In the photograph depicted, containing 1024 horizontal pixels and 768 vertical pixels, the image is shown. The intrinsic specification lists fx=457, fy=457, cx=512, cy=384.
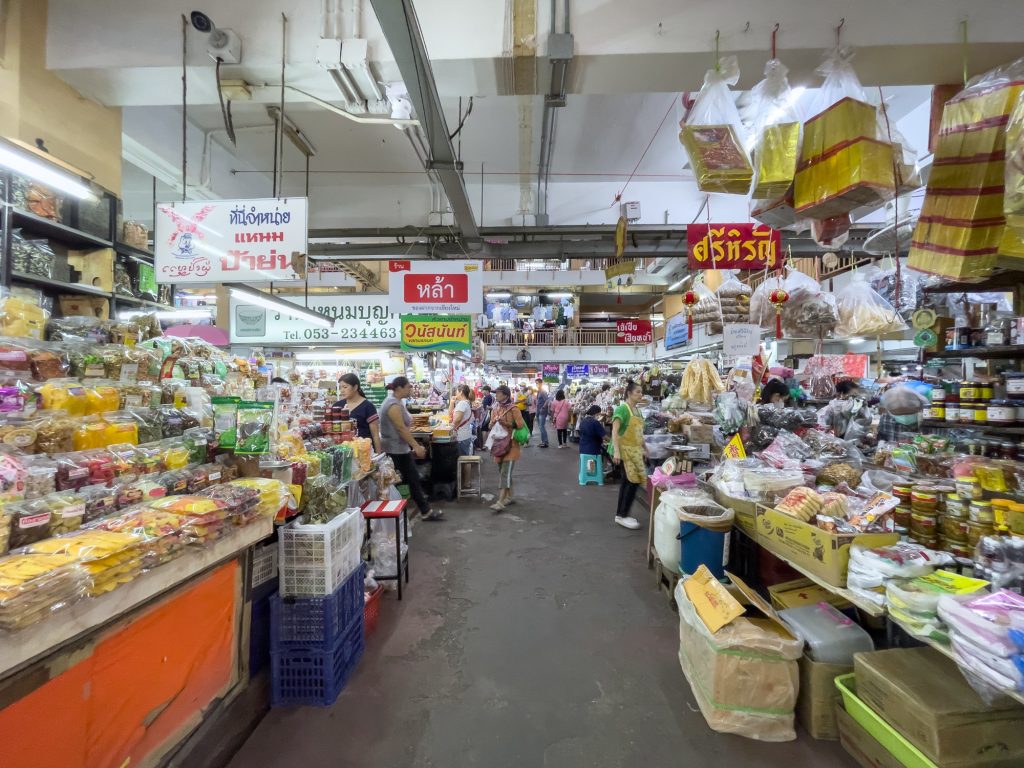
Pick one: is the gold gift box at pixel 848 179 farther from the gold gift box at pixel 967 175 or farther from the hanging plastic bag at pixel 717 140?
the hanging plastic bag at pixel 717 140

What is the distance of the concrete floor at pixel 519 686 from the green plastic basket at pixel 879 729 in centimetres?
27

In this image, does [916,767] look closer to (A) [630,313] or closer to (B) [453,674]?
(B) [453,674]

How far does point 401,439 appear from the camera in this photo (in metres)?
5.82

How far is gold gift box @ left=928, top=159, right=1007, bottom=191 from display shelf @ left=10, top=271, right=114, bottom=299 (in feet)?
17.3

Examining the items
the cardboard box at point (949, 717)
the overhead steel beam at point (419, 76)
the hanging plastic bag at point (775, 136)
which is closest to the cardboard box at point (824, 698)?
the cardboard box at point (949, 717)

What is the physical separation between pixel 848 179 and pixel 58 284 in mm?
4952

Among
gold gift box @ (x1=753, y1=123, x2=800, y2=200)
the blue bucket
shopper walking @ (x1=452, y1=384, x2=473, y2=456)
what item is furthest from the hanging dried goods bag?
shopper walking @ (x1=452, y1=384, x2=473, y2=456)

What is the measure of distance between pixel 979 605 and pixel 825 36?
357 cm

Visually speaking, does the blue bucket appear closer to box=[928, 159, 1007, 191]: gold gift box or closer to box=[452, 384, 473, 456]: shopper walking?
box=[928, 159, 1007, 191]: gold gift box

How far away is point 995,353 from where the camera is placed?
314 centimetres

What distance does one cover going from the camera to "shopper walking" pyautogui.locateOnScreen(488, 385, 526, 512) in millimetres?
6637

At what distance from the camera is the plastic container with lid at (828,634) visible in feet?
7.72

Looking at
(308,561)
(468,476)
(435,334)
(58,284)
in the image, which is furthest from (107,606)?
(435,334)

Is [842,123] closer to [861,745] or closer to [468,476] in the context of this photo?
[861,745]
